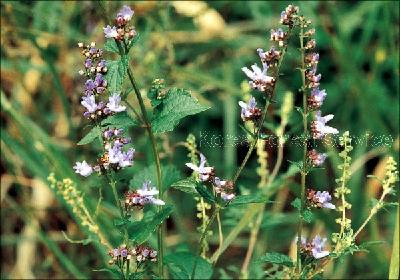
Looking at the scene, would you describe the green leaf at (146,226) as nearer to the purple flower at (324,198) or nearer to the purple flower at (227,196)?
the purple flower at (227,196)

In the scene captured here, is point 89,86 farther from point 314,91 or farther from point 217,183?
point 314,91

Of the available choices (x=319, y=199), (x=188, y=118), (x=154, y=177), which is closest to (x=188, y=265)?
(x=154, y=177)

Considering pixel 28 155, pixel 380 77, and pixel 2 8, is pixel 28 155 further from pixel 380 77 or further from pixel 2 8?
pixel 380 77

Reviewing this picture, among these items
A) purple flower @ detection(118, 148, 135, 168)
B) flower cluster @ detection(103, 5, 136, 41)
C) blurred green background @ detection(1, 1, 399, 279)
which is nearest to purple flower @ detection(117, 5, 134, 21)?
flower cluster @ detection(103, 5, 136, 41)

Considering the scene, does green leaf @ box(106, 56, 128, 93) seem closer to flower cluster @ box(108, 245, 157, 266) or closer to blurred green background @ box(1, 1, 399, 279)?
flower cluster @ box(108, 245, 157, 266)

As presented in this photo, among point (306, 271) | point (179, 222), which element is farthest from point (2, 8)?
point (306, 271)

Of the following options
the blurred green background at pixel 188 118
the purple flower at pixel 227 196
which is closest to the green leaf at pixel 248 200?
the purple flower at pixel 227 196

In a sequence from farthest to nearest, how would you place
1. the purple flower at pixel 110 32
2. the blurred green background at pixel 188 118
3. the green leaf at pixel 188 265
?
the blurred green background at pixel 188 118, the green leaf at pixel 188 265, the purple flower at pixel 110 32

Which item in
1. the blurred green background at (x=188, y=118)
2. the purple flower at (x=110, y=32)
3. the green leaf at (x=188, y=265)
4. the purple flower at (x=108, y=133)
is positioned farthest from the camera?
the blurred green background at (x=188, y=118)
